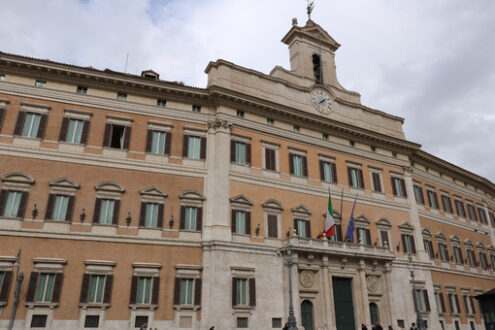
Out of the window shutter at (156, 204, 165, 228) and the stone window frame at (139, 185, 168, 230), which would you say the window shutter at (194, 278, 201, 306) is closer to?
the stone window frame at (139, 185, 168, 230)

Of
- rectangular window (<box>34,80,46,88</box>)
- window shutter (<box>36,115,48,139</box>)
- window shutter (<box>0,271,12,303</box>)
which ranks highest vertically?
rectangular window (<box>34,80,46,88</box>)

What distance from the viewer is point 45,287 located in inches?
816

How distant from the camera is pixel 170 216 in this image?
79.8 ft

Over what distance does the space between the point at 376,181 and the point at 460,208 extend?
1294 cm

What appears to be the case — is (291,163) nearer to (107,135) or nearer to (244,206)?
(244,206)

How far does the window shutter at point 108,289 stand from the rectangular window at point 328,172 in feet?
52.6

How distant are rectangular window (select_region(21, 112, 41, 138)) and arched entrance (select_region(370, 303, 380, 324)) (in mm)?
23959

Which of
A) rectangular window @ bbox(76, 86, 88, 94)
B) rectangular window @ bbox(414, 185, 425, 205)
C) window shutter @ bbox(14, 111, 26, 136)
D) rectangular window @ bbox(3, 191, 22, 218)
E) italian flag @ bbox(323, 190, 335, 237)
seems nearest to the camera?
rectangular window @ bbox(3, 191, 22, 218)

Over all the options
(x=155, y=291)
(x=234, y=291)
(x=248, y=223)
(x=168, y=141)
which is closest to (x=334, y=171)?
(x=248, y=223)

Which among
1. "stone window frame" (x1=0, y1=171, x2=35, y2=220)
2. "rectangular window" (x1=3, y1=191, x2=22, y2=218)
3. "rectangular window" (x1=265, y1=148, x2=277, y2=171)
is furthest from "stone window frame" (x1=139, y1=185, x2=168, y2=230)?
"rectangular window" (x1=265, y1=148, x2=277, y2=171)

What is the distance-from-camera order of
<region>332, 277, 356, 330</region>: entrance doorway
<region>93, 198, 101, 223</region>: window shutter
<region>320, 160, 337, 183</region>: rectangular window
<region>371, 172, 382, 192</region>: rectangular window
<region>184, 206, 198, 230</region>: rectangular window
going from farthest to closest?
1. <region>371, 172, 382, 192</region>: rectangular window
2. <region>320, 160, 337, 183</region>: rectangular window
3. <region>332, 277, 356, 330</region>: entrance doorway
4. <region>184, 206, 198, 230</region>: rectangular window
5. <region>93, 198, 101, 223</region>: window shutter

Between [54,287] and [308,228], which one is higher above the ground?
[308,228]

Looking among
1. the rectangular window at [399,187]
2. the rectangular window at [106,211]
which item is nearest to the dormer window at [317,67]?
the rectangular window at [399,187]

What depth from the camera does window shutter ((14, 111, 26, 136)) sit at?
23.3m
